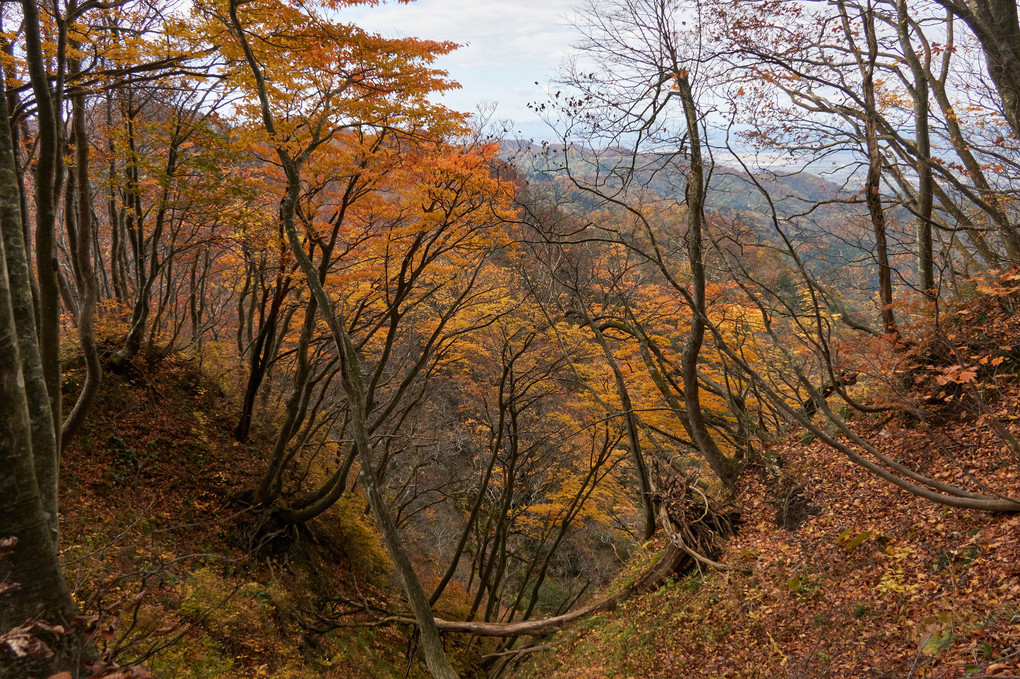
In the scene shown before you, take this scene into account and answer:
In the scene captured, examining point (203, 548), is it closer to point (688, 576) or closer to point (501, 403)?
point (501, 403)

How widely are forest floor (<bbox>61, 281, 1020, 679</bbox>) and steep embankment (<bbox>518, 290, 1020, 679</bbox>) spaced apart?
2 centimetres

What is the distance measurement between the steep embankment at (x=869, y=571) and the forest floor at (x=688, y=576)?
0.07ft

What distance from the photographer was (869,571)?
477 cm

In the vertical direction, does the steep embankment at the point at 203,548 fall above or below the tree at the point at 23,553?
below

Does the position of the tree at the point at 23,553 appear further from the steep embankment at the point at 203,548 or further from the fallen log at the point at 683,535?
the fallen log at the point at 683,535

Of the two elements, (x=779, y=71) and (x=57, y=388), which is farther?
(x=779, y=71)

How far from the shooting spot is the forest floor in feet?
12.7

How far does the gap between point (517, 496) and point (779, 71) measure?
45.3ft

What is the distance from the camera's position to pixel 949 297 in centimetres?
703

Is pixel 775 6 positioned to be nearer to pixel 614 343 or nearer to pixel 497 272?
pixel 614 343

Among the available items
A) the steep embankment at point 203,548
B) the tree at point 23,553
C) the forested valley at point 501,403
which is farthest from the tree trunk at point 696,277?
the steep embankment at point 203,548

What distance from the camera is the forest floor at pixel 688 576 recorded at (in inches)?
152

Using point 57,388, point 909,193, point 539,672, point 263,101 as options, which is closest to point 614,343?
point 909,193

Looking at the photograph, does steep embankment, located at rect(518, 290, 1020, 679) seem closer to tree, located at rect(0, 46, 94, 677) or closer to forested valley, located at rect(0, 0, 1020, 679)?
forested valley, located at rect(0, 0, 1020, 679)
